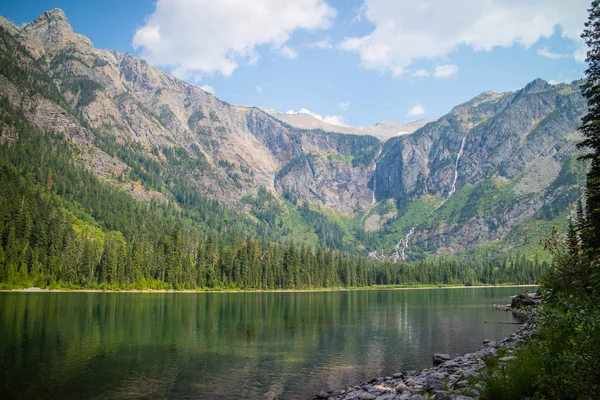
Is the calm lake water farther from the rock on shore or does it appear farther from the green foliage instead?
the green foliage

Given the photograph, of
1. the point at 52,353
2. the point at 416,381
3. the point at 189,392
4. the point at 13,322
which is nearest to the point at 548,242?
the point at 416,381

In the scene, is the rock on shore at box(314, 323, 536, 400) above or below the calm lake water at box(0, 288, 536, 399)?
above

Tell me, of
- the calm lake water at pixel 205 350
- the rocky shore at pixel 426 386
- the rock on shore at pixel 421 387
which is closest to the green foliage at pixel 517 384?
the rocky shore at pixel 426 386

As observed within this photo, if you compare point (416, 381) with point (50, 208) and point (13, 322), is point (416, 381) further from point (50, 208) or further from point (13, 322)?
point (50, 208)

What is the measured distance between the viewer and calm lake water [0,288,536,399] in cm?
3466

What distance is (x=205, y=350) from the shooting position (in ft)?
164

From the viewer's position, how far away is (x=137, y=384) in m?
35.2

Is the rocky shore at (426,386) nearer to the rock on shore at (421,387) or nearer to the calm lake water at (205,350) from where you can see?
the rock on shore at (421,387)

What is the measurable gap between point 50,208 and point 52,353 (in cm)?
16112

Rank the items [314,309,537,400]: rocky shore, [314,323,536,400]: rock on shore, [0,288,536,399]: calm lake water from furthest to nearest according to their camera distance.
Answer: [0,288,536,399]: calm lake water
[314,323,536,400]: rock on shore
[314,309,537,400]: rocky shore

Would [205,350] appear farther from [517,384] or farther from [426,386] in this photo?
[517,384]

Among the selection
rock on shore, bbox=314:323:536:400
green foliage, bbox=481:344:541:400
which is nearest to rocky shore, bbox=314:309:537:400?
rock on shore, bbox=314:323:536:400

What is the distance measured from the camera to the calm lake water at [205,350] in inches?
1364

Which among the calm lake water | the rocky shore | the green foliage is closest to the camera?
the green foliage
